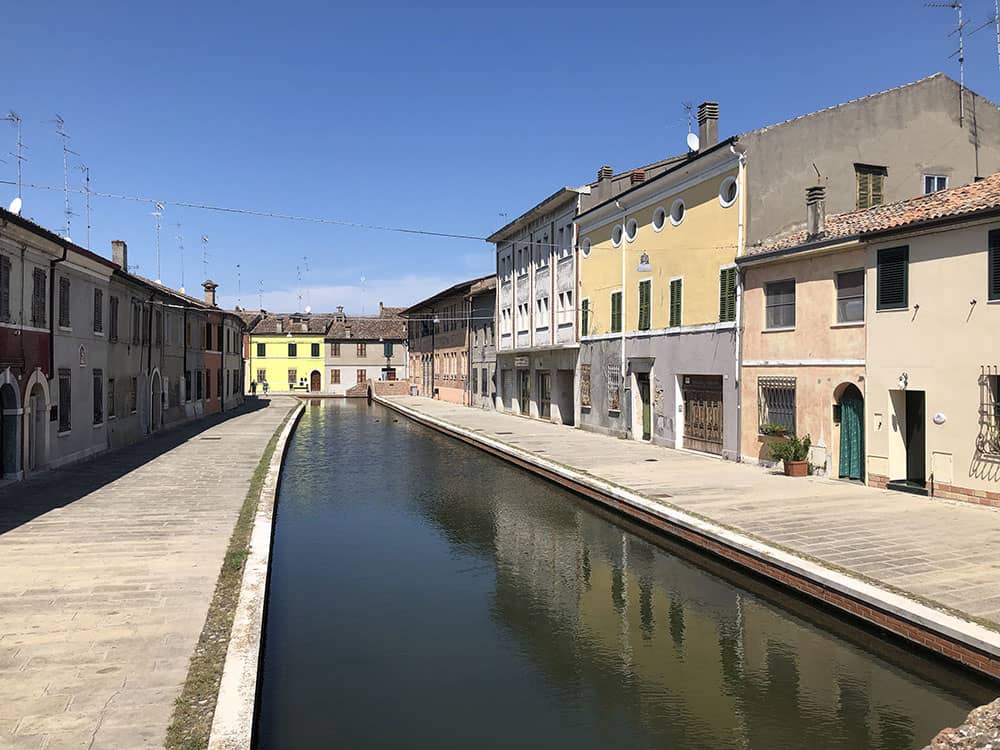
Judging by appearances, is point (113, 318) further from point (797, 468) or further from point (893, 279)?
point (893, 279)

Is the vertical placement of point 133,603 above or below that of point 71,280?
below

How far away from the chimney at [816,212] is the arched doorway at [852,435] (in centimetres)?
371

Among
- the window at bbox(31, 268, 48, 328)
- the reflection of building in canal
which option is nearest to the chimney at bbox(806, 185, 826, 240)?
the reflection of building in canal

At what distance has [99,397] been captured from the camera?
21.8 metres

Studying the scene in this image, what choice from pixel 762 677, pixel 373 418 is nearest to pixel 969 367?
pixel 762 677

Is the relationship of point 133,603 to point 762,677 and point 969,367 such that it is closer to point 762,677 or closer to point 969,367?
point 762,677

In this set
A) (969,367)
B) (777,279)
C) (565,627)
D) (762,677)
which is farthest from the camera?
(777,279)

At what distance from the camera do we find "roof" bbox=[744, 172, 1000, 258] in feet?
45.3

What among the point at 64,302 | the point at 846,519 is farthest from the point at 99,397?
the point at 846,519

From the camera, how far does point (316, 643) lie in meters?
8.77

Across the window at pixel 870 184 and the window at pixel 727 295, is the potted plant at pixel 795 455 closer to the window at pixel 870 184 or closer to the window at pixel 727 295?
the window at pixel 727 295

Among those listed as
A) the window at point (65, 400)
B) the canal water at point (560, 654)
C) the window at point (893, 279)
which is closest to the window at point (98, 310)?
the window at point (65, 400)

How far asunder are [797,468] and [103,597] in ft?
46.8

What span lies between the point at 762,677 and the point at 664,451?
15.0 m
